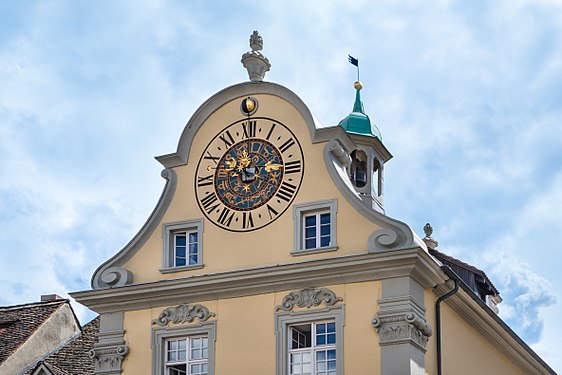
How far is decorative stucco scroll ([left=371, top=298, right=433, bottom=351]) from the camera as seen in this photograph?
24969mm

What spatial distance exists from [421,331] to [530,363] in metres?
9.09

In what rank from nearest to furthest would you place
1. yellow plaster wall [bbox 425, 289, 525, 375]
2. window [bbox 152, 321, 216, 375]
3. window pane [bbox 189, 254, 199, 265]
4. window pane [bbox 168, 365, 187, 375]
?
yellow plaster wall [bbox 425, 289, 525, 375], window [bbox 152, 321, 216, 375], window pane [bbox 168, 365, 187, 375], window pane [bbox 189, 254, 199, 265]

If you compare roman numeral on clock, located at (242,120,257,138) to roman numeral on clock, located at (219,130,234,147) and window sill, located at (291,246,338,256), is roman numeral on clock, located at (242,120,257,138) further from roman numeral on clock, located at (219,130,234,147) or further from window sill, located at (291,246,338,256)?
window sill, located at (291,246,338,256)

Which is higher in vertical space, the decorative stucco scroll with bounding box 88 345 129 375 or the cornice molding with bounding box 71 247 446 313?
the cornice molding with bounding box 71 247 446 313

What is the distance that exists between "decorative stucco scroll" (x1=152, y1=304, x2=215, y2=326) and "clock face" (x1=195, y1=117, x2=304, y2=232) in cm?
192

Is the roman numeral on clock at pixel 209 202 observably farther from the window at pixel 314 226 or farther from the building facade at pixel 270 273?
the window at pixel 314 226

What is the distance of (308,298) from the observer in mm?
26062

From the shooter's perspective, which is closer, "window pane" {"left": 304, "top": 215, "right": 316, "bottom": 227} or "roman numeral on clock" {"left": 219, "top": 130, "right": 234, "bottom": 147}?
"window pane" {"left": 304, "top": 215, "right": 316, "bottom": 227}

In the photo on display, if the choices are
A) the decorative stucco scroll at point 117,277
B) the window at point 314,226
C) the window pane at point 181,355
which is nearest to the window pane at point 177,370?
the window pane at point 181,355

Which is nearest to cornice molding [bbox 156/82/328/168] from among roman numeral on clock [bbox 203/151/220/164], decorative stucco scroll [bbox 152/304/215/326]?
roman numeral on clock [bbox 203/151/220/164]

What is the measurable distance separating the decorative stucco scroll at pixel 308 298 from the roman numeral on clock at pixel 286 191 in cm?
218

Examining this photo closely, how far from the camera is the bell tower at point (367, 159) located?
1218 inches

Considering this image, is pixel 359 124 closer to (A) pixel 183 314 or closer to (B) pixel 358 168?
(B) pixel 358 168

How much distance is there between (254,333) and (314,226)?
2637mm
